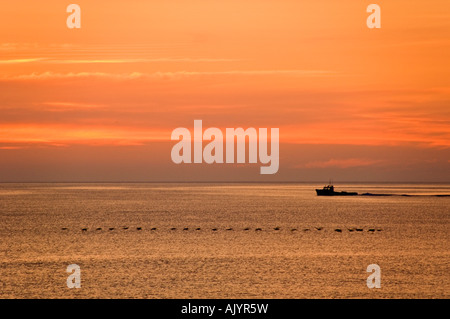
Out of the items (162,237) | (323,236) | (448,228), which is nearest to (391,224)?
(448,228)

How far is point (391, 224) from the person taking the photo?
116062 mm

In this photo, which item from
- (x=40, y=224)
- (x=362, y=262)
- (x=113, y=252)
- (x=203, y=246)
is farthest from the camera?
(x=40, y=224)

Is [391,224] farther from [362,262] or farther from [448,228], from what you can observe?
[362,262]

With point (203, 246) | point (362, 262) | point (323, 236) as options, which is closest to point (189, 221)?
point (323, 236)

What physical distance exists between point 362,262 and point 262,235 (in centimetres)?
2823
